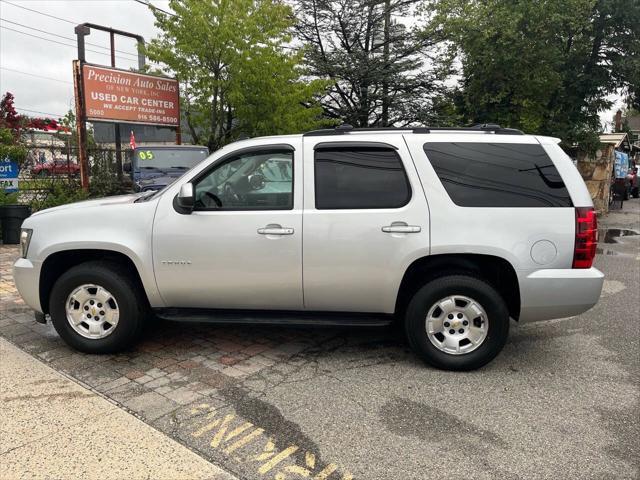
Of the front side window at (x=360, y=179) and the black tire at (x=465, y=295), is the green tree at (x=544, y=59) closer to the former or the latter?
the front side window at (x=360, y=179)

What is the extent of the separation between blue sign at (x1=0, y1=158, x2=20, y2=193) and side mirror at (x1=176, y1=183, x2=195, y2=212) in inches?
309

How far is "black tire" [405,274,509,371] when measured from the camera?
158 inches

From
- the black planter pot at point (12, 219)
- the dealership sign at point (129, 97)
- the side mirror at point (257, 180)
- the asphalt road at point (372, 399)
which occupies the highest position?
→ the dealership sign at point (129, 97)

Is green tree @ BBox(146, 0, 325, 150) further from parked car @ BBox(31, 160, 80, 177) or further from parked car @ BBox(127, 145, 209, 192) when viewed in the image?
parked car @ BBox(31, 160, 80, 177)

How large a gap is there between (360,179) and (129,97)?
10.6 meters

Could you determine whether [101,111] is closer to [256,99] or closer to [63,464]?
[256,99]

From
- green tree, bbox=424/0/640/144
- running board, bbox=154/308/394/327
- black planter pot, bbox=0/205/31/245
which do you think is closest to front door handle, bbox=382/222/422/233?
running board, bbox=154/308/394/327

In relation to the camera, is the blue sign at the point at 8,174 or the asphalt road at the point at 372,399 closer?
the asphalt road at the point at 372,399

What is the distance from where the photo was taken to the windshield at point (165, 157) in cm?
1233

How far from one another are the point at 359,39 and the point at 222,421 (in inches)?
757

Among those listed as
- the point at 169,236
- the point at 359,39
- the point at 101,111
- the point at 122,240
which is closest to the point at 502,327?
the point at 169,236

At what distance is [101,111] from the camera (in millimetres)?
12461

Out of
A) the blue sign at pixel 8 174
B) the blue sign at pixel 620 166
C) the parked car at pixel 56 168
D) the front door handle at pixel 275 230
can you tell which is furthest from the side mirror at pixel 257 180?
the blue sign at pixel 620 166

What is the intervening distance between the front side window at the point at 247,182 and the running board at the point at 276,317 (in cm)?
87
